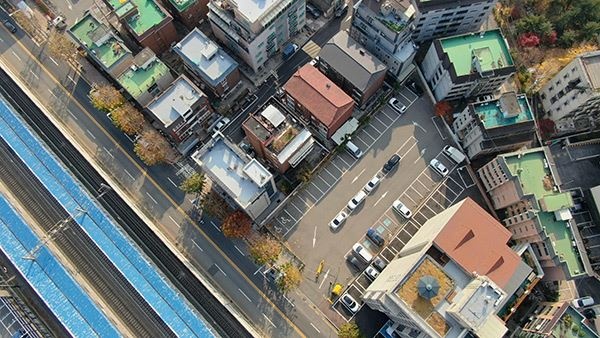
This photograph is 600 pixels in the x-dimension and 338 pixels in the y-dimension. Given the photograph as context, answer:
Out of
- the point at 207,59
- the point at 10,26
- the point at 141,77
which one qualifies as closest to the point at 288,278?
the point at 207,59

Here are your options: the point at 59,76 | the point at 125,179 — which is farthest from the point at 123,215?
the point at 59,76

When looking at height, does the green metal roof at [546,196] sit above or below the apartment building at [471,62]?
below

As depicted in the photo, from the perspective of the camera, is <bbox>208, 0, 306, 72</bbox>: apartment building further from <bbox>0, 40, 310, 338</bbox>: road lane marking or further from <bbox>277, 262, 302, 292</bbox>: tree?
<bbox>277, 262, 302, 292</bbox>: tree

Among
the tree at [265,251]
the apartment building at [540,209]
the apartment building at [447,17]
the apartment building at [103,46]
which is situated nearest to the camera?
the apartment building at [540,209]

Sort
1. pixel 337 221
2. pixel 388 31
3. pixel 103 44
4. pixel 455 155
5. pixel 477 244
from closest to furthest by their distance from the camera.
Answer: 1. pixel 477 244
2. pixel 388 31
3. pixel 337 221
4. pixel 103 44
5. pixel 455 155

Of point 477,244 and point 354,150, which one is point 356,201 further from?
point 477,244

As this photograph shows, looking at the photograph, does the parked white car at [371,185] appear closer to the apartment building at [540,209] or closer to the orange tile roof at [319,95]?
the orange tile roof at [319,95]

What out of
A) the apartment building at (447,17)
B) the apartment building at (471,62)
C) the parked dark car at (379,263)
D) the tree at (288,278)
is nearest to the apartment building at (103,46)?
the tree at (288,278)
